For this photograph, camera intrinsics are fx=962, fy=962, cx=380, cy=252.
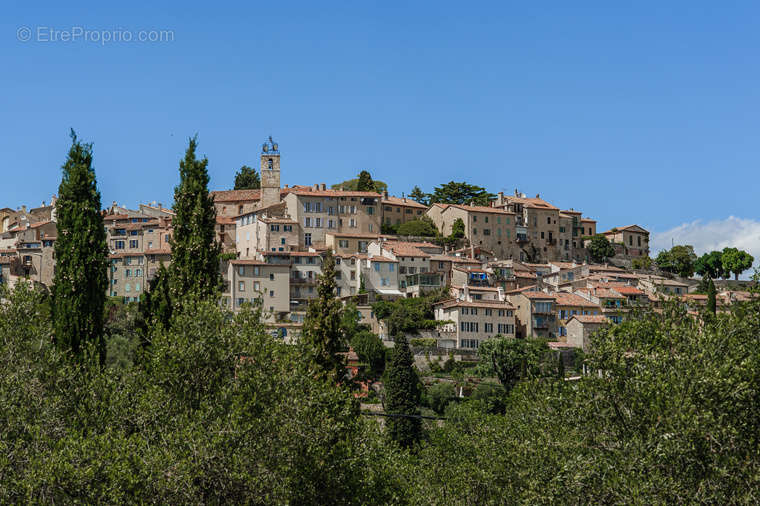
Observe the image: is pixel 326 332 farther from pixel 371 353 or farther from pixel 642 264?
pixel 642 264

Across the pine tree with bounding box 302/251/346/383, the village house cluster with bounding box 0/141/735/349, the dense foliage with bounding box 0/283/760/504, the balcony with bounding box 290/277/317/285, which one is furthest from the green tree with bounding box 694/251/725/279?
the dense foliage with bounding box 0/283/760/504

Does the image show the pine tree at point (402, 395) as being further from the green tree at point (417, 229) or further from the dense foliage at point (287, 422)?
the green tree at point (417, 229)

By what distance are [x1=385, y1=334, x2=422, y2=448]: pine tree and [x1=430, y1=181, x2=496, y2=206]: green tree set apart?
6310 centimetres

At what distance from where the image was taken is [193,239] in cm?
3641

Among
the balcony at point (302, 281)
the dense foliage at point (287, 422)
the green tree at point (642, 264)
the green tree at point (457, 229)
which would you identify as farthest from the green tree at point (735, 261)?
the dense foliage at point (287, 422)

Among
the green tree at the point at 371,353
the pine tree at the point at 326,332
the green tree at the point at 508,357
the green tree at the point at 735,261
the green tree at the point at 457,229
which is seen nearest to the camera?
the pine tree at the point at 326,332

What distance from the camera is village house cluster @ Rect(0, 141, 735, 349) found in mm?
94750

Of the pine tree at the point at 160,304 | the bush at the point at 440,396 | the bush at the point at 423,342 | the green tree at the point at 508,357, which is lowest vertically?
the bush at the point at 440,396

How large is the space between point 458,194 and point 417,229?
2012 cm

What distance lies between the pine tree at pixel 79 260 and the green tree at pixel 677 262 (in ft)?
345

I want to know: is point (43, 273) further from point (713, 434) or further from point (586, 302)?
point (713, 434)

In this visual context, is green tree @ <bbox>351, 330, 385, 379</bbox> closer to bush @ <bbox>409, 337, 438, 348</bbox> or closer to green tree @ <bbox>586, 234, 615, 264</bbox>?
bush @ <bbox>409, 337, 438, 348</bbox>

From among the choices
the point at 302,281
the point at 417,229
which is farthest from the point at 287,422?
the point at 417,229

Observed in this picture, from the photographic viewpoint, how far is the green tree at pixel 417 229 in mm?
115562
